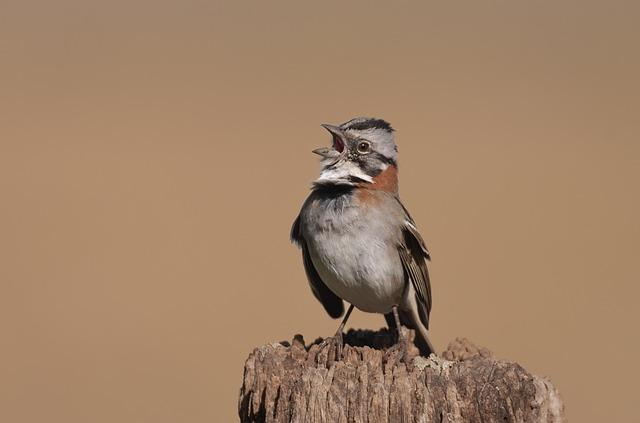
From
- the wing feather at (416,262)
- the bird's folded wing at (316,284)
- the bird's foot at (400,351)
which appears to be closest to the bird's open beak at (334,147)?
the bird's folded wing at (316,284)

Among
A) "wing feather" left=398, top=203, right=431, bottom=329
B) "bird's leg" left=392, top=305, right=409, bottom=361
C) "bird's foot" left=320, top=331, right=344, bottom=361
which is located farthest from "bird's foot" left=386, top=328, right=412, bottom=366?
"wing feather" left=398, top=203, right=431, bottom=329

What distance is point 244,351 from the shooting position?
474 inches

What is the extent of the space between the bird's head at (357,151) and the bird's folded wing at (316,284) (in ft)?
1.67

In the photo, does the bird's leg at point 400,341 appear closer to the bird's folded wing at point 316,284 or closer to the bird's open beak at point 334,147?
the bird's folded wing at point 316,284

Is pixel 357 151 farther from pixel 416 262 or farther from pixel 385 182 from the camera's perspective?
pixel 416 262

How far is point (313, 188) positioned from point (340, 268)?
64cm

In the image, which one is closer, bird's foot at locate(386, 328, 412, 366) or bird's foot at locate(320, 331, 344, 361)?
bird's foot at locate(386, 328, 412, 366)

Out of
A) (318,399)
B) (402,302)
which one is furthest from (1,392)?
(318,399)

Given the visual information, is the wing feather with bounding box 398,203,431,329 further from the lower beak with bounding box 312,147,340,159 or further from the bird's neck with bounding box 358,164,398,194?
the lower beak with bounding box 312,147,340,159

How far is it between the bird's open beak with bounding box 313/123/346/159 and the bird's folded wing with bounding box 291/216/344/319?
0.53m

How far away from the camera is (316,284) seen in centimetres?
740

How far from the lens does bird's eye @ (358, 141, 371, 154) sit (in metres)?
6.86

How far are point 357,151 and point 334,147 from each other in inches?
7.6

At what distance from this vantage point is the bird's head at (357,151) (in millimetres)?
6832
